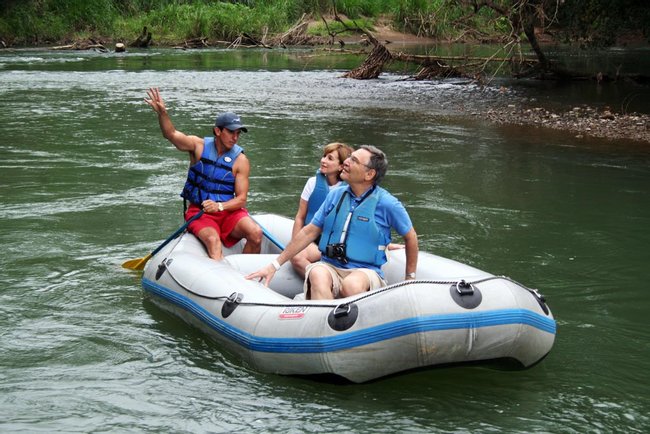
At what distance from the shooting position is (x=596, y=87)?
20.2 metres

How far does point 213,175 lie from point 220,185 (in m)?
0.09

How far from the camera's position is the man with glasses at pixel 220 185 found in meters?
6.48

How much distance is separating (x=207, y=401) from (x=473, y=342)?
144 centimetres

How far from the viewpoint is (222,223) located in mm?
6637

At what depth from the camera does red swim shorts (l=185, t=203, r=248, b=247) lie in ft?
21.5

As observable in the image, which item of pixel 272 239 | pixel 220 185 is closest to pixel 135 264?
pixel 220 185

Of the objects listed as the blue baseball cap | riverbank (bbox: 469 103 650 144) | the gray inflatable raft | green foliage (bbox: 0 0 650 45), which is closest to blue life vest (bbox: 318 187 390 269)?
the gray inflatable raft

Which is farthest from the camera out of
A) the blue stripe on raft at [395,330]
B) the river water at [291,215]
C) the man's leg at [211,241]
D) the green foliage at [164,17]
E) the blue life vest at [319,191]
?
the green foliage at [164,17]

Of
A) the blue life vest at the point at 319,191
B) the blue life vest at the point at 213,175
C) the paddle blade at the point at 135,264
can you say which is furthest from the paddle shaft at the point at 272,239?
the paddle blade at the point at 135,264

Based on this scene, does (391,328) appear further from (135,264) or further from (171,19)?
(171,19)

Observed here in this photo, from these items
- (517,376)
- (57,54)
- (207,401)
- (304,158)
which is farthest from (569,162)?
(57,54)

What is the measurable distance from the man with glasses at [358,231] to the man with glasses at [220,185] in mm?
1388

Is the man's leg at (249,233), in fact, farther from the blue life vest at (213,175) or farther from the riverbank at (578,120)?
the riverbank at (578,120)

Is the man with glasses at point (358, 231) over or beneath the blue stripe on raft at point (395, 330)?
over
